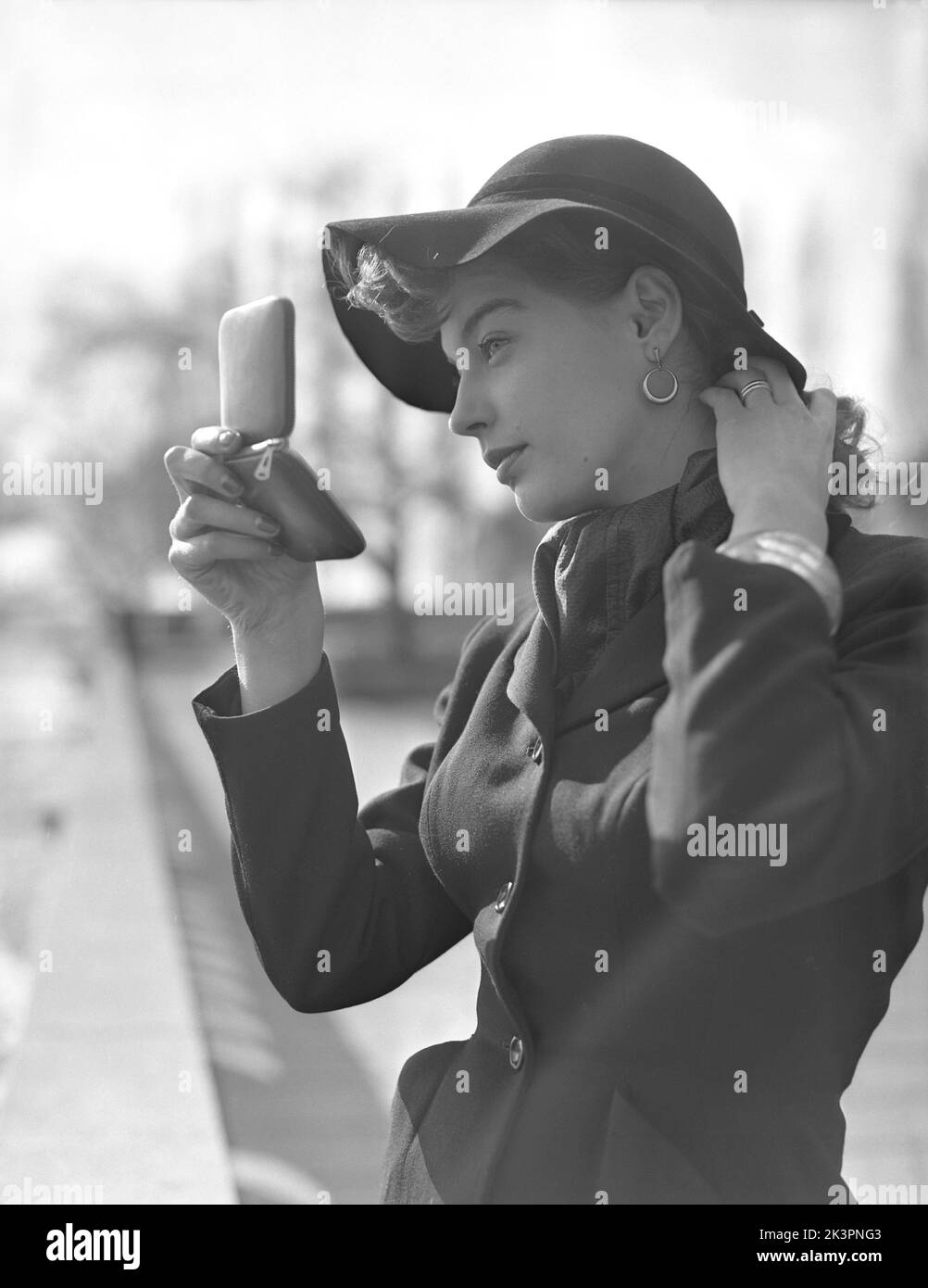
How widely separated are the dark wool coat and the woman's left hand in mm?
86

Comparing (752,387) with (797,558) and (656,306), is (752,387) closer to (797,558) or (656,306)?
(656,306)

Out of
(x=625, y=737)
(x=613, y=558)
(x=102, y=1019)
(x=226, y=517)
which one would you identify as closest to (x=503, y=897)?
(x=625, y=737)

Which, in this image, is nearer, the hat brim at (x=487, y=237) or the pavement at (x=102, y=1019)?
the hat brim at (x=487, y=237)

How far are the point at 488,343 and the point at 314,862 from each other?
0.61 metres

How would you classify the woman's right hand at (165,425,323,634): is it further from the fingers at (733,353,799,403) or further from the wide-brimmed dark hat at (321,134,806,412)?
the fingers at (733,353,799,403)

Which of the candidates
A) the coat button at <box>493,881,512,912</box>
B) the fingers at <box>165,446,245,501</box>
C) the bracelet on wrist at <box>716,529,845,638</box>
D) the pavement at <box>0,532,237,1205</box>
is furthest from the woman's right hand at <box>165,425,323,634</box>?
the pavement at <box>0,532,237,1205</box>

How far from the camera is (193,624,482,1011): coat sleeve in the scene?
1.57 meters

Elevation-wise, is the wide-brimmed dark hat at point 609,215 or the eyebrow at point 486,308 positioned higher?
the wide-brimmed dark hat at point 609,215

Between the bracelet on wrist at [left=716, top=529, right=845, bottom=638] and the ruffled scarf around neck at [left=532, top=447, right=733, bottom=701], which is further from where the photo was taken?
the ruffled scarf around neck at [left=532, top=447, right=733, bottom=701]

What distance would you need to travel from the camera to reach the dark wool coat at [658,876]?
48.0 inches

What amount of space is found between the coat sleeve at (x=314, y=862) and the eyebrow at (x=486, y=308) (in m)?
0.39

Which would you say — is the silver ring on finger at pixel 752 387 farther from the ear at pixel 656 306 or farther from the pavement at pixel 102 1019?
the pavement at pixel 102 1019

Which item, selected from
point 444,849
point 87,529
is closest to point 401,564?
point 444,849

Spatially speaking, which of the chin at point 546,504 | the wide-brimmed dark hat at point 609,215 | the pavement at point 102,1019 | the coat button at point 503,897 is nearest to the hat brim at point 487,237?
the wide-brimmed dark hat at point 609,215
